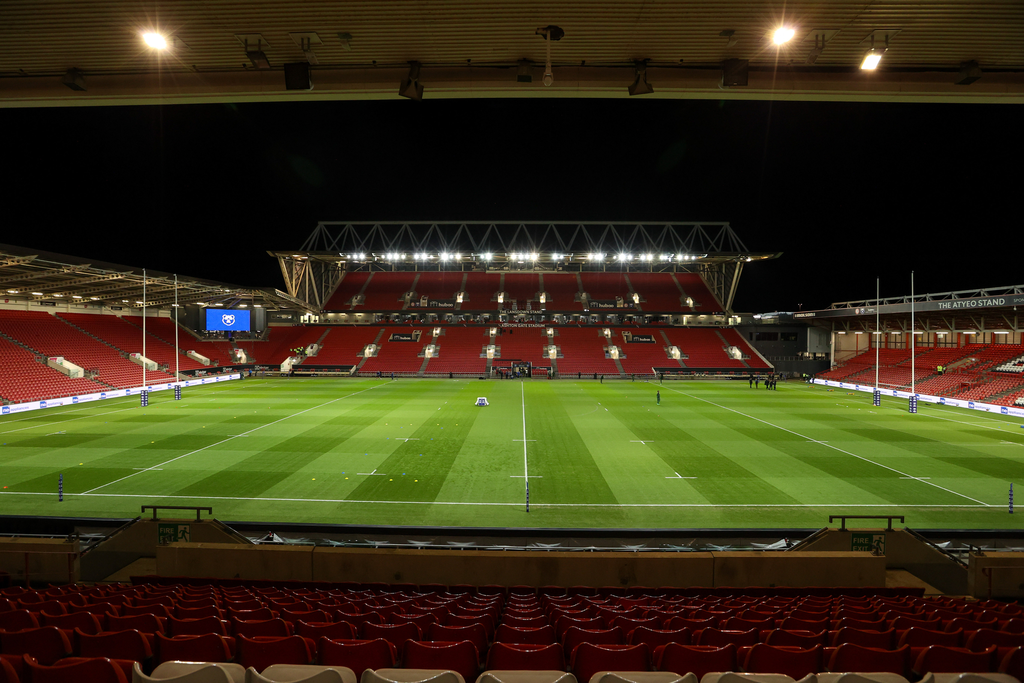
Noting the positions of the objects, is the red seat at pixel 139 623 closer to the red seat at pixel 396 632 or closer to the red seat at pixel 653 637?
the red seat at pixel 396 632

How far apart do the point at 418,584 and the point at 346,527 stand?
4.41m

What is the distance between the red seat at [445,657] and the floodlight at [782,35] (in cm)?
892

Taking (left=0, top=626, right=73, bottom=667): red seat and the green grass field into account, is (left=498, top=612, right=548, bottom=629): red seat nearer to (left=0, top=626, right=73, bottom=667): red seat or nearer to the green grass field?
(left=0, top=626, right=73, bottom=667): red seat

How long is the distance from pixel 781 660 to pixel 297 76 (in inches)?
391

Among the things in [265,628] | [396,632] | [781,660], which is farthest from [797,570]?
[265,628]

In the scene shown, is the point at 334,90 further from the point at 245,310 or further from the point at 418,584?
the point at 245,310

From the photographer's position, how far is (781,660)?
3.53 metres

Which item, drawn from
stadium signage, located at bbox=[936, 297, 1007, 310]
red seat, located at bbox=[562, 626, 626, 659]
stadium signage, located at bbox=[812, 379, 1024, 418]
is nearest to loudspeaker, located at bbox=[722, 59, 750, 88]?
red seat, located at bbox=[562, 626, 626, 659]

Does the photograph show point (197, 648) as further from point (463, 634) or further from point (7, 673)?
point (463, 634)

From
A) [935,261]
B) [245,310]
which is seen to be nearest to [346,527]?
[245,310]

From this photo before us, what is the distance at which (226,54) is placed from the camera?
7.77 meters

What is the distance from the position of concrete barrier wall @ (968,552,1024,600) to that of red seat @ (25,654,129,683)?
12213mm

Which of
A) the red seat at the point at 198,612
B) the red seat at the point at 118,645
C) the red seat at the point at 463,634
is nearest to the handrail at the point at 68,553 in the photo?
the red seat at the point at 198,612

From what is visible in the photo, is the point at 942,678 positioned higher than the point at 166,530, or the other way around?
the point at 942,678
